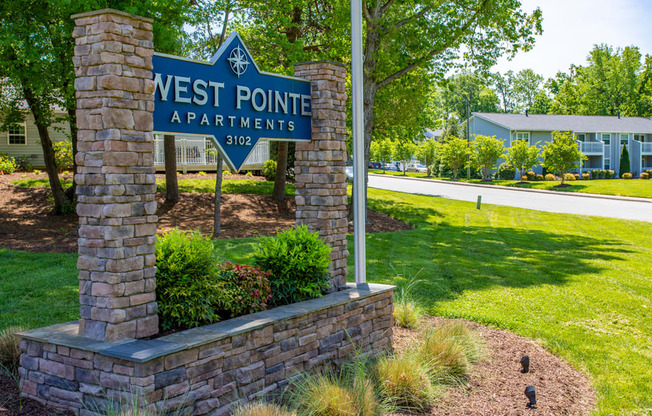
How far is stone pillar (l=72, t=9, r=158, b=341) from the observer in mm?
5066

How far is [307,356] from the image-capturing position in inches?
245

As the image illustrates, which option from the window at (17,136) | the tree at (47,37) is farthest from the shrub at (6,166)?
the tree at (47,37)

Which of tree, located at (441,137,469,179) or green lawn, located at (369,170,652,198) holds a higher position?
tree, located at (441,137,469,179)

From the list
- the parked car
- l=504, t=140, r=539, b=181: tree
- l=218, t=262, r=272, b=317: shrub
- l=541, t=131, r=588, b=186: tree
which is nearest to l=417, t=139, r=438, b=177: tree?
the parked car

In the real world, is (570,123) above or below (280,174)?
above

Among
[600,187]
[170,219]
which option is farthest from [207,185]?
[600,187]

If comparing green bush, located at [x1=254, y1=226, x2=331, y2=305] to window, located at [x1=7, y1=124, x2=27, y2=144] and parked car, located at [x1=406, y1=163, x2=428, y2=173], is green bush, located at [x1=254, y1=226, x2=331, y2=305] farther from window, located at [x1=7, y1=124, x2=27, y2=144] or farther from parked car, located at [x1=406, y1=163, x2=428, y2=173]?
parked car, located at [x1=406, y1=163, x2=428, y2=173]

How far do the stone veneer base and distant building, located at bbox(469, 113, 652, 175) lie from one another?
49.5m

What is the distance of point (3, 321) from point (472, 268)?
8.92 metres

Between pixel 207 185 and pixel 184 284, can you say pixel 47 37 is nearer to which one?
pixel 207 185

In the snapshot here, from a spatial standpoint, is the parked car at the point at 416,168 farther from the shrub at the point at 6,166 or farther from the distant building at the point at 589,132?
the shrub at the point at 6,166

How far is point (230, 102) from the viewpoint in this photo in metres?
6.53

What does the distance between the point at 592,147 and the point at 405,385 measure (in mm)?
54582

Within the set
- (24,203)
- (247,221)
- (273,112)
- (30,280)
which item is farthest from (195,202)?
(273,112)
